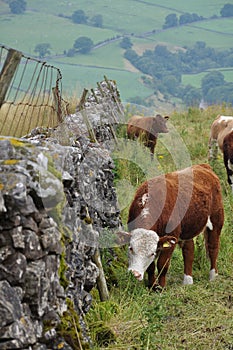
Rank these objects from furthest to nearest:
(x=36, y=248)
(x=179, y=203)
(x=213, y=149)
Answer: (x=213, y=149) < (x=179, y=203) < (x=36, y=248)

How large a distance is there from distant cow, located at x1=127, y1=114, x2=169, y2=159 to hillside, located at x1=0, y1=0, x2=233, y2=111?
156 ft

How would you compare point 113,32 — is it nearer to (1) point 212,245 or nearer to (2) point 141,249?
(1) point 212,245

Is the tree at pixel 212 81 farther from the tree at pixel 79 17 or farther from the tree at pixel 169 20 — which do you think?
the tree at pixel 79 17

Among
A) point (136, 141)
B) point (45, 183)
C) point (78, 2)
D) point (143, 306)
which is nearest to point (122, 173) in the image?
point (136, 141)

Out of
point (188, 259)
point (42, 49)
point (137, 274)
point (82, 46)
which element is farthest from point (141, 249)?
point (82, 46)

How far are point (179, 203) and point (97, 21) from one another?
112m

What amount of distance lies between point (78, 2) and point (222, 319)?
140 meters

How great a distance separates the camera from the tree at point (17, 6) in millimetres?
120500

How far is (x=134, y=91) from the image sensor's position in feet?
237

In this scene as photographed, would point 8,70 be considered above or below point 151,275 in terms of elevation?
above

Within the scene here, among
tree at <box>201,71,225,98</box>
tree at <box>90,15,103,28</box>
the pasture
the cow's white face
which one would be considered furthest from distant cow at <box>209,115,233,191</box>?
tree at <box>90,15,103,28</box>

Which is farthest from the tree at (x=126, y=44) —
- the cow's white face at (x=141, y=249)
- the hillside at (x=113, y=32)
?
the cow's white face at (x=141, y=249)

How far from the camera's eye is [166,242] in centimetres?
764

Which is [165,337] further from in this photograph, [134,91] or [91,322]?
[134,91]
